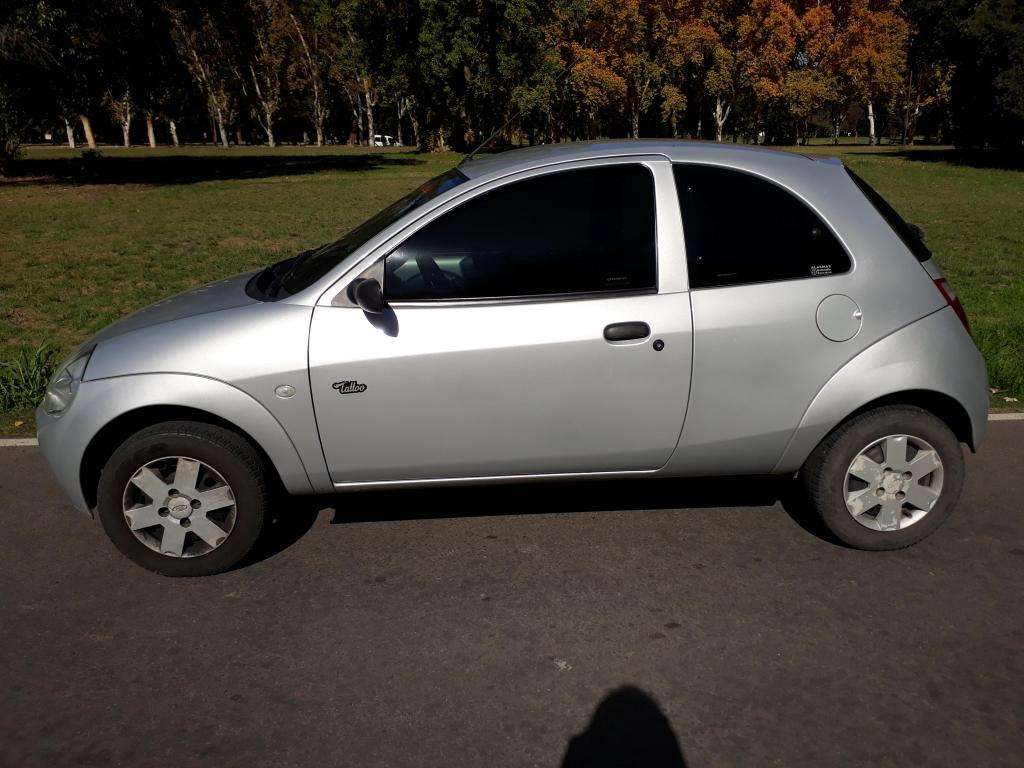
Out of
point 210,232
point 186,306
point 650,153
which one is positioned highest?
point 650,153

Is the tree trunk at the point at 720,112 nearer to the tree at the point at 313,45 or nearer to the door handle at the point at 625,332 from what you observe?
the tree at the point at 313,45

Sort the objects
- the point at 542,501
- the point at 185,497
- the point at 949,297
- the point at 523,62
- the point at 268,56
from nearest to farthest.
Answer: the point at 185,497, the point at 949,297, the point at 542,501, the point at 523,62, the point at 268,56

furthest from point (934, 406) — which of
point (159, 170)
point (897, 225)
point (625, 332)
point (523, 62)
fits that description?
point (523, 62)

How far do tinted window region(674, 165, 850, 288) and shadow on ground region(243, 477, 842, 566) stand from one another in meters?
1.22

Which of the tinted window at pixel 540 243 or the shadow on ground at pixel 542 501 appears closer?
the tinted window at pixel 540 243

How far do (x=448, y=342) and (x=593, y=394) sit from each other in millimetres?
656

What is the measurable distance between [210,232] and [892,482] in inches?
560

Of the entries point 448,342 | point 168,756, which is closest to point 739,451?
point 448,342

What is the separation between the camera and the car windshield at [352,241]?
166 inches

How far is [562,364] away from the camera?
13.0 feet

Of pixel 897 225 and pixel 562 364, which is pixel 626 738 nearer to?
pixel 562 364

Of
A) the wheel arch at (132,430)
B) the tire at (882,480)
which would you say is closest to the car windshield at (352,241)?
the wheel arch at (132,430)

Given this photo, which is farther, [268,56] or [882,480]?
[268,56]

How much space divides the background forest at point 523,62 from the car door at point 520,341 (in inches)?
890
